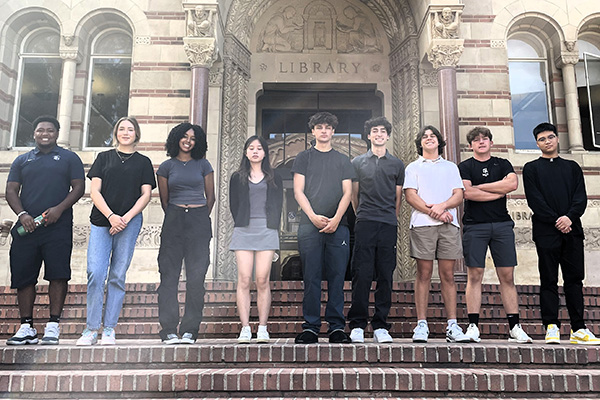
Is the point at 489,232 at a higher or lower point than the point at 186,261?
higher

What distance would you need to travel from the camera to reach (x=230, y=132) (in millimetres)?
9344

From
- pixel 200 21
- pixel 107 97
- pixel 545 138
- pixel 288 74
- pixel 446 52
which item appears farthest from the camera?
pixel 288 74

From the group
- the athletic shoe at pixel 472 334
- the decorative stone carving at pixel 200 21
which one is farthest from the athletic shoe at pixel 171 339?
the decorative stone carving at pixel 200 21

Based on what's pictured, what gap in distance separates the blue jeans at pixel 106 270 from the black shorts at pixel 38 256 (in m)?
0.30

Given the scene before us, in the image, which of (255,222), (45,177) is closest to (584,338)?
(255,222)

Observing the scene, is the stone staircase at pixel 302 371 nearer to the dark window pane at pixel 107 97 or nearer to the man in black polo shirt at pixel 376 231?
the man in black polo shirt at pixel 376 231

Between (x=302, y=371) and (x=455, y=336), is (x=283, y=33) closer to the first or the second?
(x=455, y=336)

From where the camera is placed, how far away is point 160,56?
30.5ft

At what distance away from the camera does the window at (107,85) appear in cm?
966

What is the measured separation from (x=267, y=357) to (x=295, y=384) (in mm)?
464

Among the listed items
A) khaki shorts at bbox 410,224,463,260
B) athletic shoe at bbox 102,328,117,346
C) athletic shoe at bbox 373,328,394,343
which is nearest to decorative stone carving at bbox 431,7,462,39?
khaki shorts at bbox 410,224,463,260

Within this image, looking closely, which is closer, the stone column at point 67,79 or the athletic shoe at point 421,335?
the athletic shoe at point 421,335

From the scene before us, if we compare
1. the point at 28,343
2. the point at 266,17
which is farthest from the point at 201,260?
the point at 266,17

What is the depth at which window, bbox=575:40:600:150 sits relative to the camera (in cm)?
952
